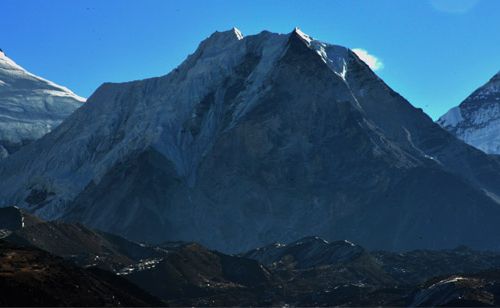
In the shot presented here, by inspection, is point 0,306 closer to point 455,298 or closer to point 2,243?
point 2,243

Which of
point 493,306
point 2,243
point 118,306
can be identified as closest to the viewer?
point 118,306

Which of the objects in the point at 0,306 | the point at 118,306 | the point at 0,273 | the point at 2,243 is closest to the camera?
the point at 0,306

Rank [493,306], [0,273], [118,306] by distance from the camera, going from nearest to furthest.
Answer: [0,273] → [118,306] → [493,306]

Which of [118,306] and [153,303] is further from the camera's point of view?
[153,303]

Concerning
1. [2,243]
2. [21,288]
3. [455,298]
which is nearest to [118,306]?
[21,288]

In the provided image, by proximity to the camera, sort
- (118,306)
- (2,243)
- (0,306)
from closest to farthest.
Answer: (0,306)
(118,306)
(2,243)

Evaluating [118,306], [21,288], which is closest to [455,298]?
[118,306]

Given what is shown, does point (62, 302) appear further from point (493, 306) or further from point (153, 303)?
point (493, 306)
